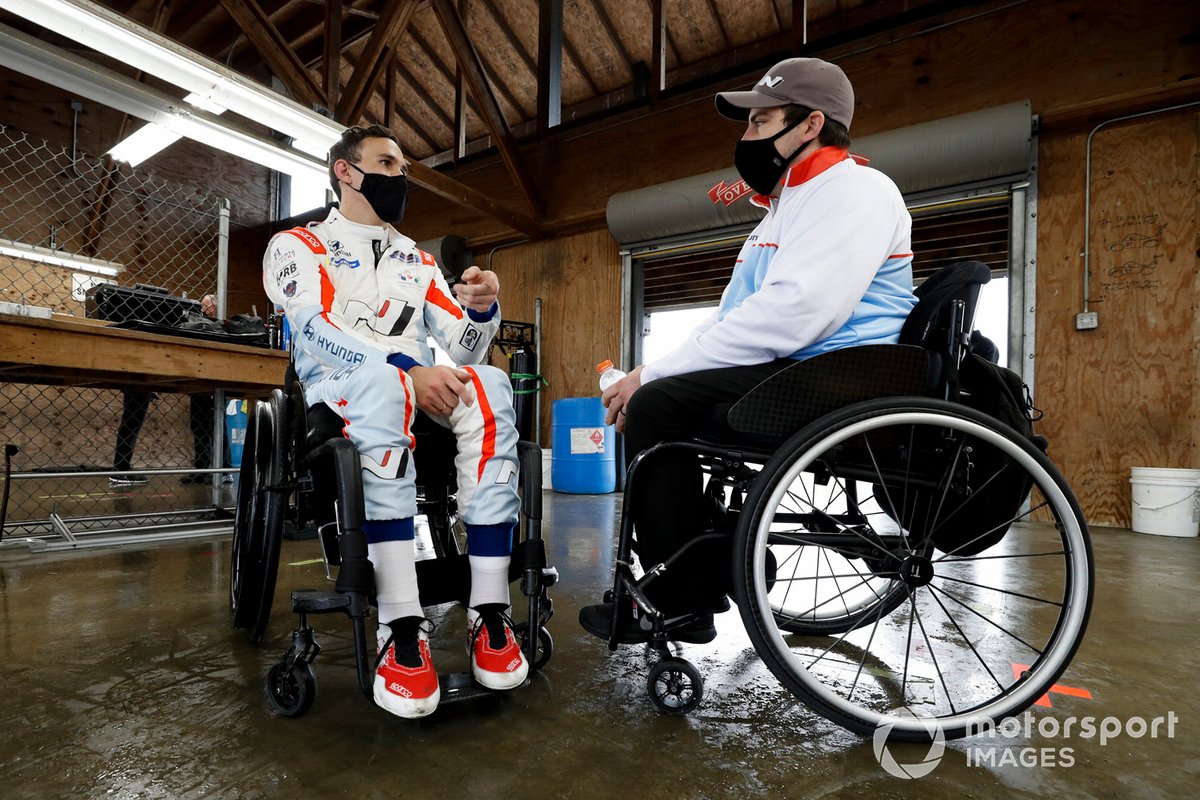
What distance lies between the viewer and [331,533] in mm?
1097

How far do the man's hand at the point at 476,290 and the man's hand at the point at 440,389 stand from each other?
33 centimetres

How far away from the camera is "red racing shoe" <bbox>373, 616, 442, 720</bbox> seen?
2.88 feet

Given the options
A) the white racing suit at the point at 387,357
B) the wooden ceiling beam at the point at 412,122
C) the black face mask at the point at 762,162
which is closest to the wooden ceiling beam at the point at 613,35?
the wooden ceiling beam at the point at 412,122

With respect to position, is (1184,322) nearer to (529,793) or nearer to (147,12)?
(529,793)

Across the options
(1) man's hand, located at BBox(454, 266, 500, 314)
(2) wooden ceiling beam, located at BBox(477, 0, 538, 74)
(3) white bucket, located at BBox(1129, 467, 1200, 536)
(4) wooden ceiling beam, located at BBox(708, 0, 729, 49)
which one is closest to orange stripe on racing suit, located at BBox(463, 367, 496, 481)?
(1) man's hand, located at BBox(454, 266, 500, 314)

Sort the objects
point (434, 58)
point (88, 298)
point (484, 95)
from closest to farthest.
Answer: point (88, 298)
point (484, 95)
point (434, 58)

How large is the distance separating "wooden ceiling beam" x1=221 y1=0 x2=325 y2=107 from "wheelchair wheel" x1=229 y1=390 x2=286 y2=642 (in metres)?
3.99

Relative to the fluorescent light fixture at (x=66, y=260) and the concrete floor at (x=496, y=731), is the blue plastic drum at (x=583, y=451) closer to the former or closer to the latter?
the concrete floor at (x=496, y=731)

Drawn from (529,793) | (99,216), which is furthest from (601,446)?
(99,216)

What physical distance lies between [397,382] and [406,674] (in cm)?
47

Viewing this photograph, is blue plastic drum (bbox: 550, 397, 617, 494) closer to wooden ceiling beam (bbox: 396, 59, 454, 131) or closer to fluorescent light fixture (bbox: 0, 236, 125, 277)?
fluorescent light fixture (bbox: 0, 236, 125, 277)

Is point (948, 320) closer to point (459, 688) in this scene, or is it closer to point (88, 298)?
point (459, 688)

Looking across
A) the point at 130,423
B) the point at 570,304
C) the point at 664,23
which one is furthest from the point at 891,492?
the point at 664,23

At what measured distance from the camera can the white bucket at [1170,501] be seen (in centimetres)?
296
